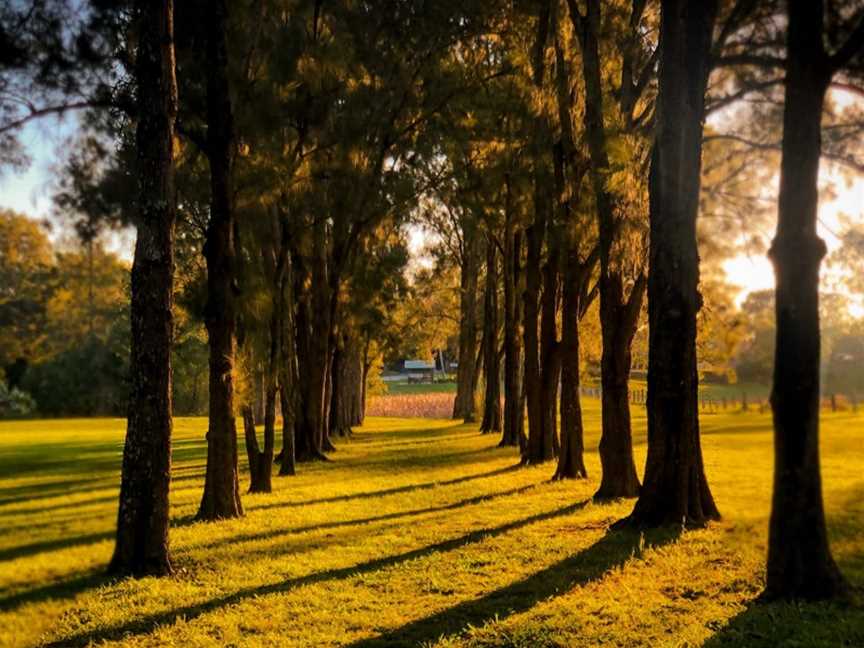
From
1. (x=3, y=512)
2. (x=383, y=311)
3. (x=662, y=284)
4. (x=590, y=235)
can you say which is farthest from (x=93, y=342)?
(x=662, y=284)

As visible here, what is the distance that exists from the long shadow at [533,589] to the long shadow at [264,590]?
5.64ft

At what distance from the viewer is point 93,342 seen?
169 feet

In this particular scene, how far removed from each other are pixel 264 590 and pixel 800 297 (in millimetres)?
5780

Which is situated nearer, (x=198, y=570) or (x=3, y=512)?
(x=198, y=570)

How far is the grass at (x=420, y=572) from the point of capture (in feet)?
20.3

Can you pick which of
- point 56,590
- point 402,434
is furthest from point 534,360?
point 402,434

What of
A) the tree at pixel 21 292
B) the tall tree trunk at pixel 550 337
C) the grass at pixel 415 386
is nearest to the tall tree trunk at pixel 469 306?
the tall tree trunk at pixel 550 337

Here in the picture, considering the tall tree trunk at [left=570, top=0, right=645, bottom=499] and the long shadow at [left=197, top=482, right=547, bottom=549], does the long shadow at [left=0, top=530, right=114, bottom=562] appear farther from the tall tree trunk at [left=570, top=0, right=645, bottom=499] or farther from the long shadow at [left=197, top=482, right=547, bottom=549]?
the tall tree trunk at [left=570, top=0, right=645, bottom=499]

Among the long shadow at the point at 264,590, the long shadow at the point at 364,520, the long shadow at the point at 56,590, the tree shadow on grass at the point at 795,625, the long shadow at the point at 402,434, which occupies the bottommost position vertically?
the long shadow at the point at 402,434

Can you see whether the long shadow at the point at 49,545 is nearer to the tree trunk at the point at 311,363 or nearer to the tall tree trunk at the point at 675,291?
the tall tree trunk at the point at 675,291

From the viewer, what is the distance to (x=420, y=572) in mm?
8398

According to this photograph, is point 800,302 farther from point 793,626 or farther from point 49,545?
point 49,545

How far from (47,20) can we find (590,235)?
9.89 metres

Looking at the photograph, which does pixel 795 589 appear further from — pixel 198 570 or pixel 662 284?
pixel 198 570
